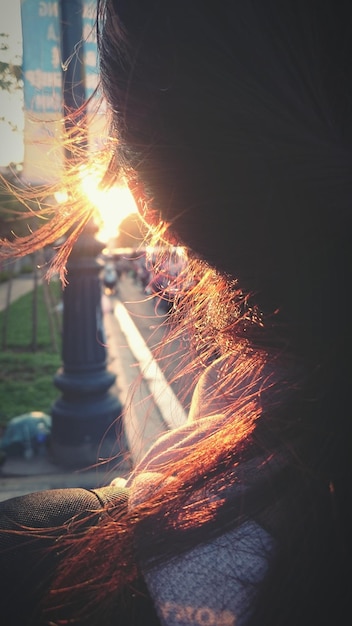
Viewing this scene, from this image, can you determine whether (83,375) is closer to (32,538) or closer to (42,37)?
(42,37)

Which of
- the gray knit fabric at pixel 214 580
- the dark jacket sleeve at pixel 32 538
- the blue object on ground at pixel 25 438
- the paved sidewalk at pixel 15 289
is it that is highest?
the paved sidewalk at pixel 15 289

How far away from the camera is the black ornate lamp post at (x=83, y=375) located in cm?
421

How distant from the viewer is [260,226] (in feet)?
2.03

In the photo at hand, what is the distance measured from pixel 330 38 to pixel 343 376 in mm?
372

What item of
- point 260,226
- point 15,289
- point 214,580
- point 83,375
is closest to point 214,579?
point 214,580

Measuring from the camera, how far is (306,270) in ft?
2.01

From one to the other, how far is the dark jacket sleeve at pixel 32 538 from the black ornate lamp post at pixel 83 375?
131 inches

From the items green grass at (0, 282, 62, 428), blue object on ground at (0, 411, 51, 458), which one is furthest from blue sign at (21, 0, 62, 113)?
green grass at (0, 282, 62, 428)

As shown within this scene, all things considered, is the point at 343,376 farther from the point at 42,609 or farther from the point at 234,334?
the point at 42,609

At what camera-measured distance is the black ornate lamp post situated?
4215mm

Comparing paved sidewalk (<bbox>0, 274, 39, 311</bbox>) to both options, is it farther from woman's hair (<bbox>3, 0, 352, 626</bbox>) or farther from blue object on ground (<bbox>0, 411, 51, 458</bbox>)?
woman's hair (<bbox>3, 0, 352, 626</bbox>)

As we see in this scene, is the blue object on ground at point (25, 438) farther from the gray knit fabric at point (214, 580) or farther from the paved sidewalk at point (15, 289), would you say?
the paved sidewalk at point (15, 289)

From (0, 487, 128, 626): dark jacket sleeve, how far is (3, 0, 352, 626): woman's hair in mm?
48

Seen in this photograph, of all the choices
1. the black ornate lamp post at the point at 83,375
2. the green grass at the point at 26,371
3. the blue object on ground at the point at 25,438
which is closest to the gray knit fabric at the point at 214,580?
the black ornate lamp post at the point at 83,375
